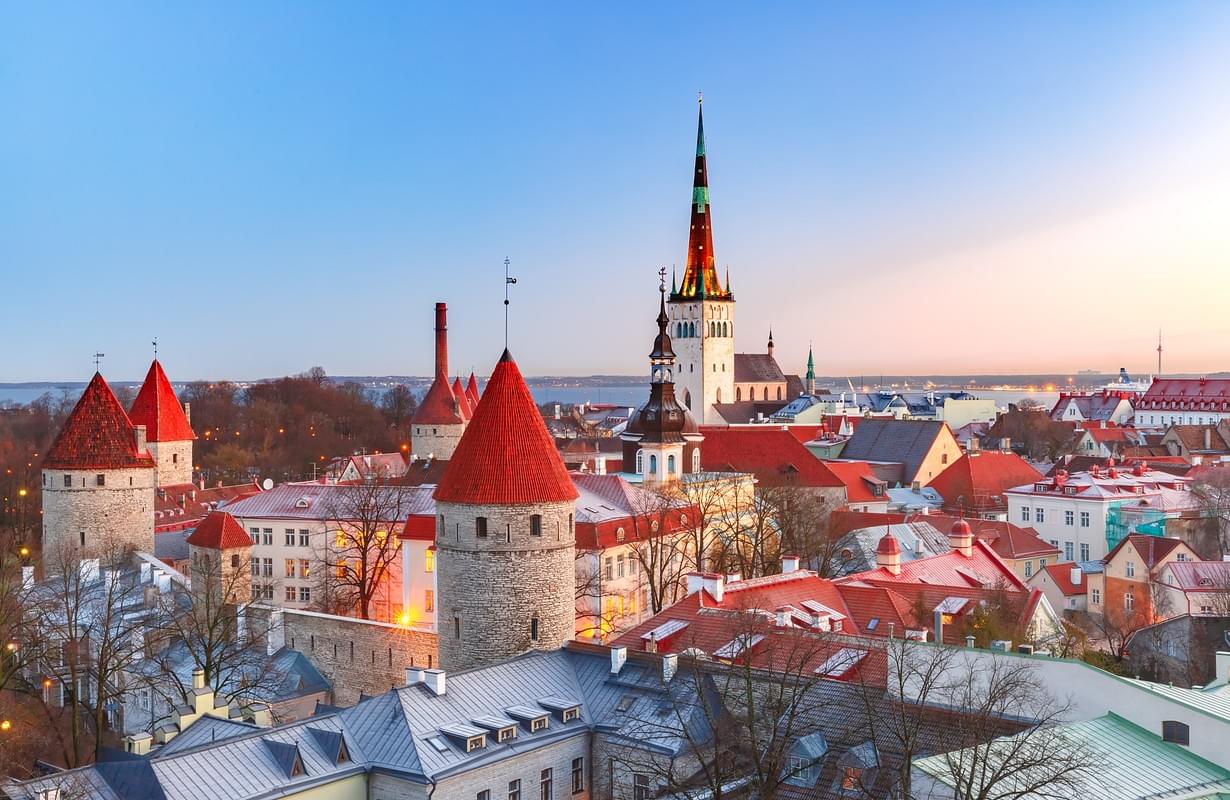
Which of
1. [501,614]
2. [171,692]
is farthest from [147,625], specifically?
[501,614]

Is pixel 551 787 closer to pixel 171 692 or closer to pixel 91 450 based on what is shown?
pixel 171 692

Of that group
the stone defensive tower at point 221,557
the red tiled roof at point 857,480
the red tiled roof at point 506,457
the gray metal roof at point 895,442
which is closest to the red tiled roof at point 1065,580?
the red tiled roof at point 857,480

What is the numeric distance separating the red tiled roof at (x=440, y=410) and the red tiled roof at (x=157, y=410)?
1074 centimetres

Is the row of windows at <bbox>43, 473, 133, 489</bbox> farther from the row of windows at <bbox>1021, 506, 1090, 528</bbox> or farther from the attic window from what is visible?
the attic window

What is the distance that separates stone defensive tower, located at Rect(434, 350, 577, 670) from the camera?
2497 cm

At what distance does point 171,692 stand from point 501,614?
34.8 feet

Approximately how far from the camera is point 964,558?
34.2 meters

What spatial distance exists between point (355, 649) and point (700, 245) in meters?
62.3

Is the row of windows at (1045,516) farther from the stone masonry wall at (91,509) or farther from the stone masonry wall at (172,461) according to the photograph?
the stone masonry wall at (172,461)

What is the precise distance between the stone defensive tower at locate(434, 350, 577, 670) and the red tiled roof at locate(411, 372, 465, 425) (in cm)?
3322

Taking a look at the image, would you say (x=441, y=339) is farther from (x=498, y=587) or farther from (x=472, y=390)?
(x=498, y=587)

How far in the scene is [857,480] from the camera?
55.9 metres

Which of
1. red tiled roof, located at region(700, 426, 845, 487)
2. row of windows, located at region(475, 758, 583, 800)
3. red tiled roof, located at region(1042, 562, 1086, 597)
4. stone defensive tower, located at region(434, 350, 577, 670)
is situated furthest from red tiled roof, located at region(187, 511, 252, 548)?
red tiled roof, located at region(1042, 562, 1086, 597)

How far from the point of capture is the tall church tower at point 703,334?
91.8 metres
